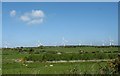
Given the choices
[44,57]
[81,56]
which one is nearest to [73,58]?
[81,56]

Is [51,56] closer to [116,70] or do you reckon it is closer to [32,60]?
[32,60]

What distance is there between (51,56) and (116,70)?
52.5 m

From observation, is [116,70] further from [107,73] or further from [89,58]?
[89,58]

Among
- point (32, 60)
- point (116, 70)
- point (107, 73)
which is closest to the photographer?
point (107, 73)

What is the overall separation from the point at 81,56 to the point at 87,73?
52.5m

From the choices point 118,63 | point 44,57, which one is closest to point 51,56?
point 44,57

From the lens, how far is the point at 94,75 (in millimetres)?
9953

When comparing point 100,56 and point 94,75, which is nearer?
point 94,75

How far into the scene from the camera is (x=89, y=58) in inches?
2464

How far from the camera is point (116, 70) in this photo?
1057 centimetres

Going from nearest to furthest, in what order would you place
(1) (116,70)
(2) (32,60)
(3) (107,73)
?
(3) (107,73) → (1) (116,70) → (2) (32,60)

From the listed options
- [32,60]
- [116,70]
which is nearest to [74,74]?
[116,70]

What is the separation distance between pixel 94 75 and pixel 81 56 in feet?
173

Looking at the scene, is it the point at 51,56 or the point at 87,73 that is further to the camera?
the point at 51,56
